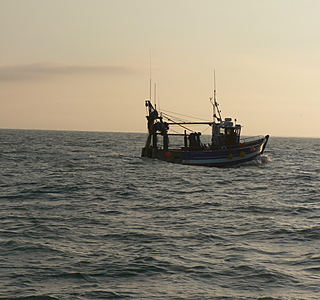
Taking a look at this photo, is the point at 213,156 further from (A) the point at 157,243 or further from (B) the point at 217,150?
(A) the point at 157,243

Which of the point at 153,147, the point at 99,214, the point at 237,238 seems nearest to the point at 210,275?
the point at 237,238

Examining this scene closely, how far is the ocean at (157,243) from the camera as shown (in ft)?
33.6

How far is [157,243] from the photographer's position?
13688mm

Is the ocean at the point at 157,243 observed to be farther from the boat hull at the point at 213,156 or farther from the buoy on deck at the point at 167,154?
the buoy on deck at the point at 167,154

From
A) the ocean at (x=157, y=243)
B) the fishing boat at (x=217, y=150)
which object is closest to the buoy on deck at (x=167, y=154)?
the fishing boat at (x=217, y=150)

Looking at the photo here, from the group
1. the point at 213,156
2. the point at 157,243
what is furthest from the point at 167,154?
the point at 157,243

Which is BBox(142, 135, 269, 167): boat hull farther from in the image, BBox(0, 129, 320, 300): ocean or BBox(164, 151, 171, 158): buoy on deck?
BBox(0, 129, 320, 300): ocean

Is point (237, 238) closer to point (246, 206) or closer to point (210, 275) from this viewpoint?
point (210, 275)

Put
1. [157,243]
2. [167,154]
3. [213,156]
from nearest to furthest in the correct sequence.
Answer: [157,243] < [213,156] < [167,154]

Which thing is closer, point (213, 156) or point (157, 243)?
point (157, 243)

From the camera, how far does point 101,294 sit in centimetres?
974

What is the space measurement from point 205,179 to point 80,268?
21691 mm

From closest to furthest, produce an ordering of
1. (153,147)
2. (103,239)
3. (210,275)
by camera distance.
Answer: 1. (210,275)
2. (103,239)
3. (153,147)

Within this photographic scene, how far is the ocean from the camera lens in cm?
1024
